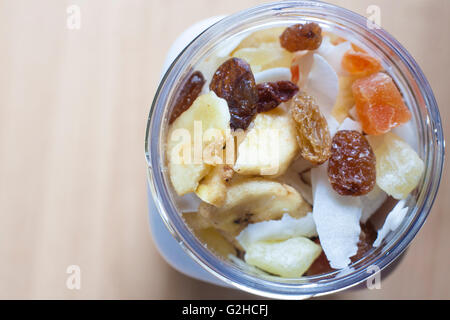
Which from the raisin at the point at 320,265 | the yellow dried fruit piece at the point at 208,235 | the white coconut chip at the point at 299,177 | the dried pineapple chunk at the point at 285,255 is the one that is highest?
the white coconut chip at the point at 299,177

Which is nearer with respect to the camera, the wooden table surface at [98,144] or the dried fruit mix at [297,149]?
the dried fruit mix at [297,149]

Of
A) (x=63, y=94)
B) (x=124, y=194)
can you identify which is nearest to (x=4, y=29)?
(x=63, y=94)

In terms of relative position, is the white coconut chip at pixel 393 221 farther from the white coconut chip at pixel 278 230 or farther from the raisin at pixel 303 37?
the raisin at pixel 303 37

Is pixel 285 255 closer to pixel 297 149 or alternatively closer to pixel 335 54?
pixel 297 149

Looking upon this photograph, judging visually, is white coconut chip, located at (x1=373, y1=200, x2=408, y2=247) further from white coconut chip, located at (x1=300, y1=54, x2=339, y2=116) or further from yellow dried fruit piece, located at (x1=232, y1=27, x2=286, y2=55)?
yellow dried fruit piece, located at (x1=232, y1=27, x2=286, y2=55)

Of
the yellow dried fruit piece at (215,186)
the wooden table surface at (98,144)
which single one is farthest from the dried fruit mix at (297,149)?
the wooden table surface at (98,144)

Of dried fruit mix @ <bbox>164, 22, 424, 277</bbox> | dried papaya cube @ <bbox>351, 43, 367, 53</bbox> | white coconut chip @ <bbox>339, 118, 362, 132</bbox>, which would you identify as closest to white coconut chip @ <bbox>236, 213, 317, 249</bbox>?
dried fruit mix @ <bbox>164, 22, 424, 277</bbox>

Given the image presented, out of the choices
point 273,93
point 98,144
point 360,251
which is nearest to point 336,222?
point 360,251
